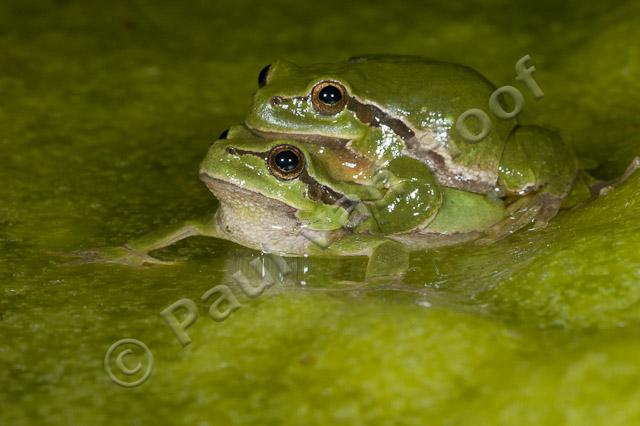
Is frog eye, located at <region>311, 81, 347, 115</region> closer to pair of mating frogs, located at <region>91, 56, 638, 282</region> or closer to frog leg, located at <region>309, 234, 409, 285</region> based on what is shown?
pair of mating frogs, located at <region>91, 56, 638, 282</region>

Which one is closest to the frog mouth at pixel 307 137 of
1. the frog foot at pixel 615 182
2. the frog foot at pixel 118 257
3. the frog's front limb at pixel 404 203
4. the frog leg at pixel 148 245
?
the frog's front limb at pixel 404 203

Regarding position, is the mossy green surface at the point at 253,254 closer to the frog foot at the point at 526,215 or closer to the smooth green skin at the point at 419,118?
the frog foot at the point at 526,215

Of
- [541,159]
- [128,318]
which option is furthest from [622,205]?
[128,318]

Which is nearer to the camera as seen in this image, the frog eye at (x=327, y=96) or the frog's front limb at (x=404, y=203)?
the frog's front limb at (x=404, y=203)

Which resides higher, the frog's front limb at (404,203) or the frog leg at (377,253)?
the frog's front limb at (404,203)

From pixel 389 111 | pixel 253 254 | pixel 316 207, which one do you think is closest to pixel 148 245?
pixel 253 254

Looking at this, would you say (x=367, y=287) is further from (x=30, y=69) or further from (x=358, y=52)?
(x=30, y=69)

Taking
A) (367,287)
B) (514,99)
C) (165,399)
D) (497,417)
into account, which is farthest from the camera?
(514,99)
